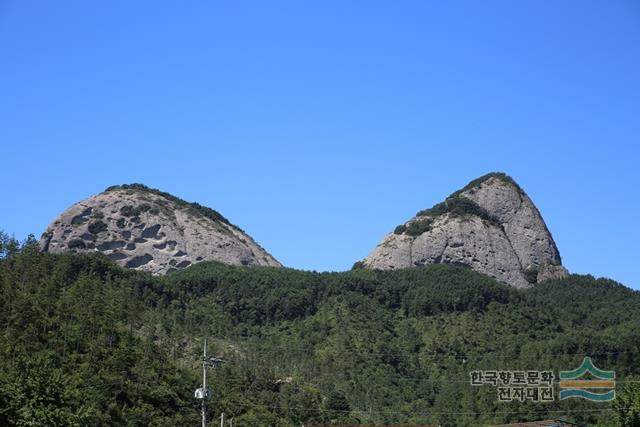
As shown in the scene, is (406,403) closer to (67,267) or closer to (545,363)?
(545,363)

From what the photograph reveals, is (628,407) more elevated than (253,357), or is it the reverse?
(253,357)

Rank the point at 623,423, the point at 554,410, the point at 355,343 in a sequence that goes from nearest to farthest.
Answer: the point at 623,423 < the point at 554,410 < the point at 355,343

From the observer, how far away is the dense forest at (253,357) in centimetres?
9194

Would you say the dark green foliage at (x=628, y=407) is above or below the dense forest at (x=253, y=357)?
below

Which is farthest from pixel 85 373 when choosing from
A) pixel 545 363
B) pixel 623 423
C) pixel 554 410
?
pixel 545 363

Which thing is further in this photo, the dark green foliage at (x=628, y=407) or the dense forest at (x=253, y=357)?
the dense forest at (x=253, y=357)

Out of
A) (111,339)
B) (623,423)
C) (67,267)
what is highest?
(67,267)

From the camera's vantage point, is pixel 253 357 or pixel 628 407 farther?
pixel 253 357

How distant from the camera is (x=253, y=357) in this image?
15075cm

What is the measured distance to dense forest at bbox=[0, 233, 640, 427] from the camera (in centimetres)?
9194

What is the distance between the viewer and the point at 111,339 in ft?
356

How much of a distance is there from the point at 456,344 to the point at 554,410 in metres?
50.7

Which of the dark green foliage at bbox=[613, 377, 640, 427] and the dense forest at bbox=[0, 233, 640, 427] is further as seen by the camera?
the dense forest at bbox=[0, 233, 640, 427]

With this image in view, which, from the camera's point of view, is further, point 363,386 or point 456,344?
point 456,344
